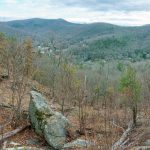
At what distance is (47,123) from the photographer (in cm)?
2423

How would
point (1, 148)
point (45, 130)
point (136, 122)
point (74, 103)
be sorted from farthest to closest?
point (74, 103), point (136, 122), point (45, 130), point (1, 148)

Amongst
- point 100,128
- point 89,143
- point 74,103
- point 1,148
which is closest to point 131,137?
point 100,128

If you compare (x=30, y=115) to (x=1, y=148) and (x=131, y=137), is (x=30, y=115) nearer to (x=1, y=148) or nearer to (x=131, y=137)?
(x=1, y=148)

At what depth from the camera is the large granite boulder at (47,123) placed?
2381 centimetres

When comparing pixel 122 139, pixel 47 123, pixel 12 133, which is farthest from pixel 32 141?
A: pixel 122 139

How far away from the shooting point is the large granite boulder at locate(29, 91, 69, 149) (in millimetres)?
23812

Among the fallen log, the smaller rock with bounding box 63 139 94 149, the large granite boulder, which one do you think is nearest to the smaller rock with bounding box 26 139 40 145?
the large granite boulder

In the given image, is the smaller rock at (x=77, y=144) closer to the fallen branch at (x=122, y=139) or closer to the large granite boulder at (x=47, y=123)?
the large granite boulder at (x=47, y=123)

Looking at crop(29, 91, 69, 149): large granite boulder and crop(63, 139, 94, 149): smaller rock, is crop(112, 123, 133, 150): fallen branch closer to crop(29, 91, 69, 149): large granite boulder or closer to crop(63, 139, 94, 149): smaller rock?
crop(63, 139, 94, 149): smaller rock

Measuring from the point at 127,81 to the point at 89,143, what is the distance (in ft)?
55.6

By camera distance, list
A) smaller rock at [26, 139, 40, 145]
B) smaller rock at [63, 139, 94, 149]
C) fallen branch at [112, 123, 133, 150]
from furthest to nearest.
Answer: smaller rock at [26, 139, 40, 145] < smaller rock at [63, 139, 94, 149] < fallen branch at [112, 123, 133, 150]

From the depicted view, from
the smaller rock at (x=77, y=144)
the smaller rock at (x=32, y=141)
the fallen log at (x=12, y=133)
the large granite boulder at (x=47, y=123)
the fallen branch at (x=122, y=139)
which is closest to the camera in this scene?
the fallen branch at (x=122, y=139)

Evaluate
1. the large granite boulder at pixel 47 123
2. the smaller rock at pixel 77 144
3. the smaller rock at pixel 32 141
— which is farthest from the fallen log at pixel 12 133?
the smaller rock at pixel 77 144

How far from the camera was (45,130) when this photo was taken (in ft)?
78.9
